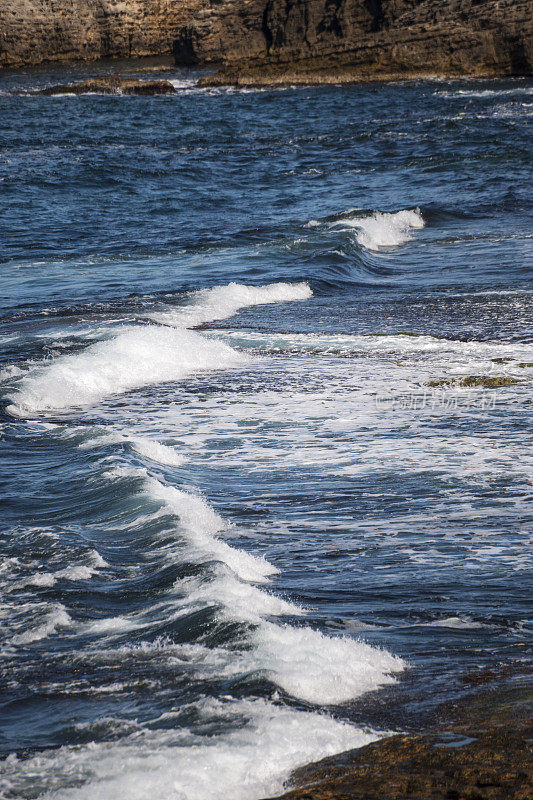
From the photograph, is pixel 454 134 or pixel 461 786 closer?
pixel 461 786

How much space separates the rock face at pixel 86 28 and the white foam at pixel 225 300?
60820 millimetres

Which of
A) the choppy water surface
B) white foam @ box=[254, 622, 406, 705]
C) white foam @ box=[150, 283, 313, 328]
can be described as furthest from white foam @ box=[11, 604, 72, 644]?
white foam @ box=[150, 283, 313, 328]

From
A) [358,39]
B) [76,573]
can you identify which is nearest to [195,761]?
[76,573]

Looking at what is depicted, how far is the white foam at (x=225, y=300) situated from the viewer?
1038 cm

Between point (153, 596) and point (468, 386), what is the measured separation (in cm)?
411

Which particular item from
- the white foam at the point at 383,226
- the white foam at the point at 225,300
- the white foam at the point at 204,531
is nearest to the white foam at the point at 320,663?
the white foam at the point at 204,531

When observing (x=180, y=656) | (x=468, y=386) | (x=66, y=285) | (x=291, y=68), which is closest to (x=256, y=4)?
(x=291, y=68)

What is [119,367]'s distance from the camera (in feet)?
27.2

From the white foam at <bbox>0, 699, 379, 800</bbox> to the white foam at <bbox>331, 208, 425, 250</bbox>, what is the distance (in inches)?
474

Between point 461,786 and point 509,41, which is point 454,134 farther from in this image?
point 461,786

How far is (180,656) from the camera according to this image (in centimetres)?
353

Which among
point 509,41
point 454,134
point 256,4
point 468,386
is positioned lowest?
point 468,386

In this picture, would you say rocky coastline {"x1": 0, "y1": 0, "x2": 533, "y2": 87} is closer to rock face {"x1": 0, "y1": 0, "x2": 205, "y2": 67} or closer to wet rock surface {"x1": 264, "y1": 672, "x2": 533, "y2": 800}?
rock face {"x1": 0, "y1": 0, "x2": 205, "y2": 67}

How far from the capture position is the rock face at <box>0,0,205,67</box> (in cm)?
6494
